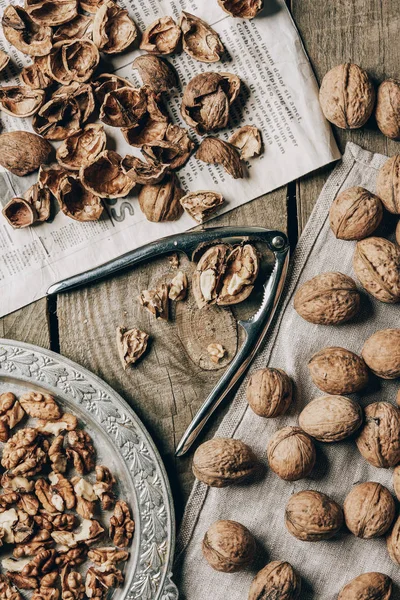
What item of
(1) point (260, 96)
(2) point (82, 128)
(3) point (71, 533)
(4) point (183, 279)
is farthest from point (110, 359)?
(1) point (260, 96)

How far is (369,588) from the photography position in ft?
4.09

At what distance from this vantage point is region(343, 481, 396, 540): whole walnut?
49.4 inches

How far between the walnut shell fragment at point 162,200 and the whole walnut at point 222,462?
421 millimetres

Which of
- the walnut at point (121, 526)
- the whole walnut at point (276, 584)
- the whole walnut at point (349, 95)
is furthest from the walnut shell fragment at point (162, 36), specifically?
the whole walnut at point (276, 584)

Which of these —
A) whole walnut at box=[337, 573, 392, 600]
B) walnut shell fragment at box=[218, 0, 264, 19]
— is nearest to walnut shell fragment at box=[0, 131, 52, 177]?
walnut shell fragment at box=[218, 0, 264, 19]

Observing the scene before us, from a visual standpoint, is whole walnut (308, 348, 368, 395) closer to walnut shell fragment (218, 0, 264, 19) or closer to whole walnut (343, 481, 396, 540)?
whole walnut (343, 481, 396, 540)

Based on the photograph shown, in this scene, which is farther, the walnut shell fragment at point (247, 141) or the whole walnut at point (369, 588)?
the walnut shell fragment at point (247, 141)

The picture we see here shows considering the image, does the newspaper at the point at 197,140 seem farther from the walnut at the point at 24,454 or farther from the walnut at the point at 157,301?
the walnut at the point at 24,454

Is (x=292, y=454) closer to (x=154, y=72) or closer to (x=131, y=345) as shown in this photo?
(x=131, y=345)

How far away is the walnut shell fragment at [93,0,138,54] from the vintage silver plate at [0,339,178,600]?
57 centimetres

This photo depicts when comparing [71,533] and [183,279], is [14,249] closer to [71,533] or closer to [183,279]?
[183,279]

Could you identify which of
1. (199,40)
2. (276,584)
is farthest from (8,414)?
(199,40)

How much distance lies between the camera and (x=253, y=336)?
1.33m

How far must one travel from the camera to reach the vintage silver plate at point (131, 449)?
1309mm
